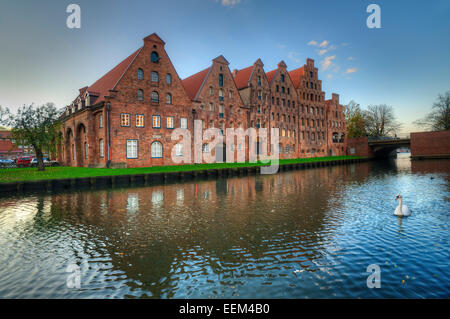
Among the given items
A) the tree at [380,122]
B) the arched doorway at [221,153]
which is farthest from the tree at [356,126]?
the arched doorway at [221,153]

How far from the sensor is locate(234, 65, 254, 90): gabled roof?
44.0m

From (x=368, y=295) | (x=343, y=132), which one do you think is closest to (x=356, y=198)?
(x=368, y=295)

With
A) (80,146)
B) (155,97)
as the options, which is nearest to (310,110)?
(155,97)

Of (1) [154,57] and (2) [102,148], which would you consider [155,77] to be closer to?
(1) [154,57]

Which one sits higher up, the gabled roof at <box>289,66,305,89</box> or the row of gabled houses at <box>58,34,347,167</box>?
the gabled roof at <box>289,66,305,89</box>

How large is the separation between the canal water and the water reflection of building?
37 mm

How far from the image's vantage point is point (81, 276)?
17.2 ft

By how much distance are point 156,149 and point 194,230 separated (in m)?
23.7

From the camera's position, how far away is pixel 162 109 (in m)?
30.9

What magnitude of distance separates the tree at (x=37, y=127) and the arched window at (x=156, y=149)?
9.81 metres

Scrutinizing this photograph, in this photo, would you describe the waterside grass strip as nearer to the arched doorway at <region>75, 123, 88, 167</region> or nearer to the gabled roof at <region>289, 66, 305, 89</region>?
the arched doorway at <region>75, 123, 88, 167</region>

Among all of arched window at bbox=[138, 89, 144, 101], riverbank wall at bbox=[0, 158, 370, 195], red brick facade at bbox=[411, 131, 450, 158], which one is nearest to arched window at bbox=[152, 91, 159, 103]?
arched window at bbox=[138, 89, 144, 101]
